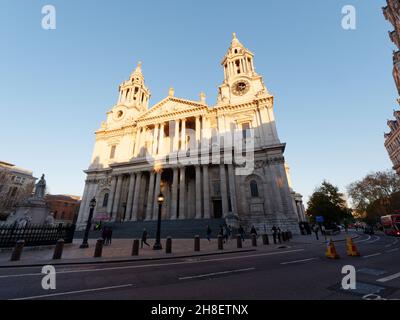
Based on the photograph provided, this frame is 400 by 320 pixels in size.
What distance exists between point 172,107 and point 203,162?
14544mm

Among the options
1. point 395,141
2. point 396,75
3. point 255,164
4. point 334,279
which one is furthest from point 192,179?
point 395,141

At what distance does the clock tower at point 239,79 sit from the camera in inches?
1403

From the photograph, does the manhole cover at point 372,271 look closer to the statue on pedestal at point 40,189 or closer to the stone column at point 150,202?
the statue on pedestal at point 40,189

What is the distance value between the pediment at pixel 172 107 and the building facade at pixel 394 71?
129 ft

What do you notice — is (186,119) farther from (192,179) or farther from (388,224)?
(388,224)

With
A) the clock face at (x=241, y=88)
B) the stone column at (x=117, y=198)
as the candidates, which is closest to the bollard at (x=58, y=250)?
the stone column at (x=117, y=198)

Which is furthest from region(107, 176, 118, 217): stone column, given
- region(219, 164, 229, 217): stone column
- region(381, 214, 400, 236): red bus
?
region(381, 214, 400, 236): red bus

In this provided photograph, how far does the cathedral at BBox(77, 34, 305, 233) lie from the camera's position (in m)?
27.1

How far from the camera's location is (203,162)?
29.3 m

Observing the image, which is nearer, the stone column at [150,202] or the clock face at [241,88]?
the stone column at [150,202]

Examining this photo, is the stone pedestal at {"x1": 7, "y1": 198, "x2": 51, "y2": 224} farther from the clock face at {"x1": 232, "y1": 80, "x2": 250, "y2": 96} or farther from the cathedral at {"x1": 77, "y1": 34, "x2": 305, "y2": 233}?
the clock face at {"x1": 232, "y1": 80, "x2": 250, "y2": 96}
